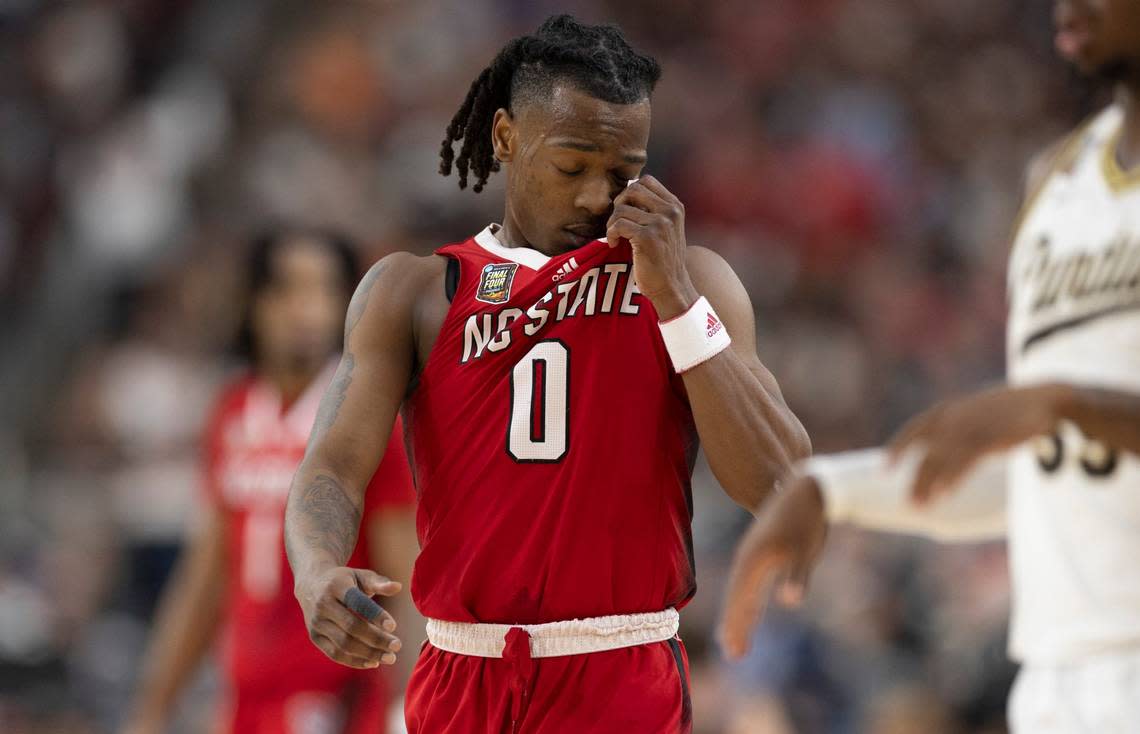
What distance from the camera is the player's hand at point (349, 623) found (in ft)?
11.5

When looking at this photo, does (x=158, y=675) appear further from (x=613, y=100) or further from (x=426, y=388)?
(x=613, y=100)

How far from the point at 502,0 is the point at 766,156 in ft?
8.64

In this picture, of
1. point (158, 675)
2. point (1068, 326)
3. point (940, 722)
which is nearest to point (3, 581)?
point (158, 675)

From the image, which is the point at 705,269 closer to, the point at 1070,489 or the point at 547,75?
the point at 547,75

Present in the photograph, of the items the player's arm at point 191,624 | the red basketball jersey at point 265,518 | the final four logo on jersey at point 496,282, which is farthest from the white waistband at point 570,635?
the player's arm at point 191,624

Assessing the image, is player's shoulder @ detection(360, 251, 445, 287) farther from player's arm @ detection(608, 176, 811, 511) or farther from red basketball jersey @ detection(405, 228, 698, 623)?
player's arm @ detection(608, 176, 811, 511)

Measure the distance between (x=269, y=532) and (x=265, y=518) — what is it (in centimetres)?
6

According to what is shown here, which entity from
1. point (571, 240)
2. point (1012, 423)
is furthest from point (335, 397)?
point (1012, 423)

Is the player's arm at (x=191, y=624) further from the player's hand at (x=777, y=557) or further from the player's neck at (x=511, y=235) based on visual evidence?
the player's hand at (x=777, y=557)

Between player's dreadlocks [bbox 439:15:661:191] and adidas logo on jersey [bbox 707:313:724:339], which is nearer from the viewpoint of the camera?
adidas logo on jersey [bbox 707:313:724:339]

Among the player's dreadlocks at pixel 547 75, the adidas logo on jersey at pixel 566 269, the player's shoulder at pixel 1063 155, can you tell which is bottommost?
the adidas logo on jersey at pixel 566 269

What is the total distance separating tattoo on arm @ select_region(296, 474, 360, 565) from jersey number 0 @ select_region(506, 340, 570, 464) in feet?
1.45

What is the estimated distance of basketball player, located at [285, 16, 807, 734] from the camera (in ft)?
12.9

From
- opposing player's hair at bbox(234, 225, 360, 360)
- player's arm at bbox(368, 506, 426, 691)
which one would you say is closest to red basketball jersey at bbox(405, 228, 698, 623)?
player's arm at bbox(368, 506, 426, 691)
